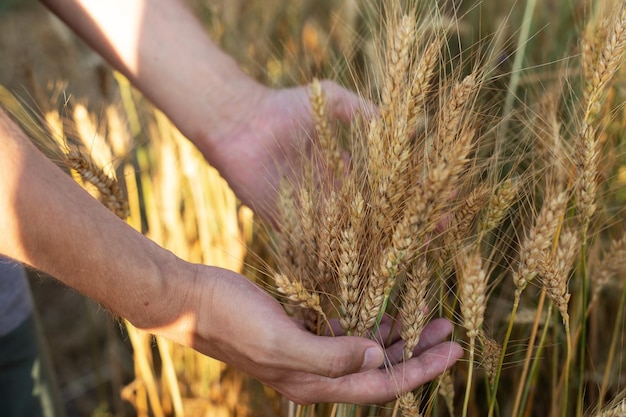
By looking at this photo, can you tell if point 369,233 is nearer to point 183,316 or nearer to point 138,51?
point 183,316

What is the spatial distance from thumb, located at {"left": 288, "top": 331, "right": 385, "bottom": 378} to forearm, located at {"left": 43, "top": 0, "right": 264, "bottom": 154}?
1.90 ft

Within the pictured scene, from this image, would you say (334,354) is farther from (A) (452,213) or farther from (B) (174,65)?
(B) (174,65)

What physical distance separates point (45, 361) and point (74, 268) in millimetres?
632

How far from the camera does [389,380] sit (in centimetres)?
84

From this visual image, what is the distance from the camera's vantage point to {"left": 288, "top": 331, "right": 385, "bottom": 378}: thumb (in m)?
0.77

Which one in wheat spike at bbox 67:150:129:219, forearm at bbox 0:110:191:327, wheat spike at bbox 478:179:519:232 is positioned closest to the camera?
forearm at bbox 0:110:191:327

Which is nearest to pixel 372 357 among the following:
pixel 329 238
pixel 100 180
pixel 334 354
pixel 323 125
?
pixel 334 354

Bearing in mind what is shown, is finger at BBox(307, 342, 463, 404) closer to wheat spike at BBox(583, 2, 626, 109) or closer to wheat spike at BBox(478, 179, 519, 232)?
wheat spike at BBox(478, 179, 519, 232)

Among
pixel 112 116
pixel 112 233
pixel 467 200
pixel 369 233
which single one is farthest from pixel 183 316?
pixel 112 116

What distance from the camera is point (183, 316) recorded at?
0.82 meters

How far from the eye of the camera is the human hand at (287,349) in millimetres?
783

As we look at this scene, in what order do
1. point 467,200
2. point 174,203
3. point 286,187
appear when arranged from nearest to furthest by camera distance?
point 467,200, point 286,187, point 174,203

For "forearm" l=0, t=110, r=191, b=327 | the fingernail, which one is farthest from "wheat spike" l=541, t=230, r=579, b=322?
"forearm" l=0, t=110, r=191, b=327

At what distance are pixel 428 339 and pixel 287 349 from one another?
0.75 ft
